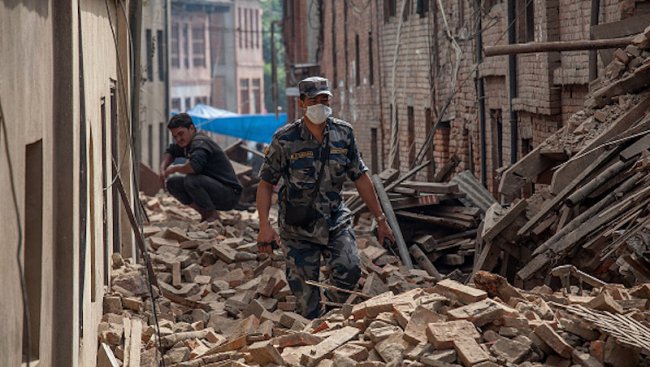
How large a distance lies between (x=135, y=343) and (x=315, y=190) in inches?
74.6

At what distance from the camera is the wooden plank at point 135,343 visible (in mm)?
9359

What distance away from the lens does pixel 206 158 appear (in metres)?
18.5

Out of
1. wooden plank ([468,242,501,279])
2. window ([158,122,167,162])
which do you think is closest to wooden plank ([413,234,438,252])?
wooden plank ([468,242,501,279])

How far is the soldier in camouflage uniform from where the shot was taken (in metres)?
10.9

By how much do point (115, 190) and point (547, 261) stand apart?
14.6ft

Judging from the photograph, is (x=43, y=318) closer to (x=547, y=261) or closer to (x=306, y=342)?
(x=306, y=342)

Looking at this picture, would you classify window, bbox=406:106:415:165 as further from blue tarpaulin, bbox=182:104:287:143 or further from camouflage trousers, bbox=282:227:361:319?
blue tarpaulin, bbox=182:104:287:143

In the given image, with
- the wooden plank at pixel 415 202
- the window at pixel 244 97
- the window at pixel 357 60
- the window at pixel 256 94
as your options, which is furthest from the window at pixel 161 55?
the window at pixel 256 94

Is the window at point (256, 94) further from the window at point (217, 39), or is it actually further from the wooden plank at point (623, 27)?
the wooden plank at point (623, 27)

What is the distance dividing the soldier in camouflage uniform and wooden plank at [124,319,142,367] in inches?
40.9

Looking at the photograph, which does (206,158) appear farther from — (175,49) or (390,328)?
(175,49)

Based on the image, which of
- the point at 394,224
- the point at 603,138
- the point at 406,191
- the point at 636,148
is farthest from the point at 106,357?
the point at 406,191

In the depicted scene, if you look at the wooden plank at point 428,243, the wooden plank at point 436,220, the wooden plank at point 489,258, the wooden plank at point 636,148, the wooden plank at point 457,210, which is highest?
the wooden plank at point 636,148

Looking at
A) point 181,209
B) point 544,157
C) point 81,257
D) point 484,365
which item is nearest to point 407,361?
point 484,365
